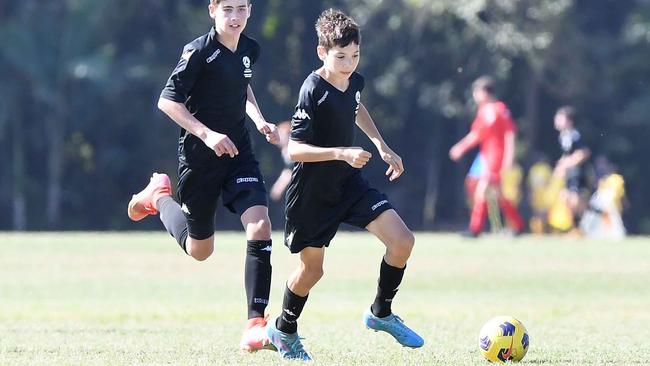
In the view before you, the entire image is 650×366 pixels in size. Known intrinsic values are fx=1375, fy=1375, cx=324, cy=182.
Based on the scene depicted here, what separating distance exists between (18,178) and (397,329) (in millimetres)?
28378

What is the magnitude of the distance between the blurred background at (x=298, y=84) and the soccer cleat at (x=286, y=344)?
27.4 metres

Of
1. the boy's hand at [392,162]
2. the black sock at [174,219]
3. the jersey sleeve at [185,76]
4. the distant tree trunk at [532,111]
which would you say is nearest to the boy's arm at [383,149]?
the boy's hand at [392,162]

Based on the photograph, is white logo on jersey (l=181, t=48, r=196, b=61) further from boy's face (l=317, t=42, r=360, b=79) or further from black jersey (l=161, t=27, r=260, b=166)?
boy's face (l=317, t=42, r=360, b=79)

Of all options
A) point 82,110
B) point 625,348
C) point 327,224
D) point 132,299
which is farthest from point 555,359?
point 82,110

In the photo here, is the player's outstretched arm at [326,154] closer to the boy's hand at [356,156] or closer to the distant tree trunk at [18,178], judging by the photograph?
the boy's hand at [356,156]

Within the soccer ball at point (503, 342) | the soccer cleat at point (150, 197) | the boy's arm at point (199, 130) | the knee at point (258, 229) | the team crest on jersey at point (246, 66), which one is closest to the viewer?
the soccer ball at point (503, 342)

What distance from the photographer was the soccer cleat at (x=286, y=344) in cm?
773

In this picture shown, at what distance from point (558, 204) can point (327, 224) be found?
21.0 meters

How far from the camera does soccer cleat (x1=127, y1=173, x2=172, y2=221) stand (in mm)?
9875

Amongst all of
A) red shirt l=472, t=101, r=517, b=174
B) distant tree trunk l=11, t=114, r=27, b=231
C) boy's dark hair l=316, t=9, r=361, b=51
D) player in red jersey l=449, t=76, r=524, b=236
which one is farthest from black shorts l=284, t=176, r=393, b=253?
distant tree trunk l=11, t=114, r=27, b=231

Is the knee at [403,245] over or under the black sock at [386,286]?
over

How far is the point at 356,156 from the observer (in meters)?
7.12

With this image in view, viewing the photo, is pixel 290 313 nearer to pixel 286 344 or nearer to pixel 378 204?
pixel 286 344

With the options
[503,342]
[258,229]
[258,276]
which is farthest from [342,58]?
[503,342]
